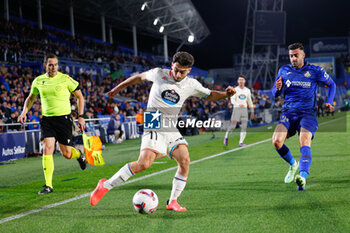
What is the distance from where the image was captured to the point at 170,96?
14.1ft

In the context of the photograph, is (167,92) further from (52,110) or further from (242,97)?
(242,97)

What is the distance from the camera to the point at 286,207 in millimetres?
4215

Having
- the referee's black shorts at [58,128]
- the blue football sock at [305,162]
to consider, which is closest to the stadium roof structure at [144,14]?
the referee's black shorts at [58,128]

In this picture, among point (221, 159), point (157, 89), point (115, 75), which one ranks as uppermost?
point (115, 75)

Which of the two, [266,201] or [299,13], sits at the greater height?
[299,13]

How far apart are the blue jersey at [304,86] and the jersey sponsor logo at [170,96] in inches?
94.1

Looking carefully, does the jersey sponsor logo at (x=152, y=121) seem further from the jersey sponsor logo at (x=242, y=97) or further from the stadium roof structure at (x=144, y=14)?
the stadium roof structure at (x=144, y=14)

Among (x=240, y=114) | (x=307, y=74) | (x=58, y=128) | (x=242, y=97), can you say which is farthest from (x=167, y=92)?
(x=240, y=114)

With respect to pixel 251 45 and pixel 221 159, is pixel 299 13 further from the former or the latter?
pixel 221 159

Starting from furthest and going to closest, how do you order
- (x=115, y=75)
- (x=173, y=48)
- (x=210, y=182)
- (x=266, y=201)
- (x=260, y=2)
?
1. (x=173, y=48)
2. (x=260, y=2)
3. (x=115, y=75)
4. (x=210, y=182)
5. (x=266, y=201)

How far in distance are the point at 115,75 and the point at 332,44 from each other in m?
46.2

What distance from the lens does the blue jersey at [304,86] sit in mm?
5730

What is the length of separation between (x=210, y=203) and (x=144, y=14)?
40.4m

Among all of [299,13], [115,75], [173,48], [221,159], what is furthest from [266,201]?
[299,13]
